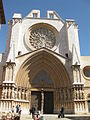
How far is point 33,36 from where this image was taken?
19.5m

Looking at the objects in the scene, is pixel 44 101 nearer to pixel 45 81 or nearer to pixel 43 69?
pixel 45 81

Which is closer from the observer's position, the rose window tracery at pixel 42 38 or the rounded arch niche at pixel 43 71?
the rounded arch niche at pixel 43 71

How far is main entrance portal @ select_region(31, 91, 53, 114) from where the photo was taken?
15906 mm

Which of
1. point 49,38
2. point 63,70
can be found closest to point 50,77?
point 63,70

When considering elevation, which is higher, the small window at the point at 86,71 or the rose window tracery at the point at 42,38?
the rose window tracery at the point at 42,38

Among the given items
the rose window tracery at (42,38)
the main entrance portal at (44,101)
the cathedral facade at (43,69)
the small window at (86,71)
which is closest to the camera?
the cathedral facade at (43,69)

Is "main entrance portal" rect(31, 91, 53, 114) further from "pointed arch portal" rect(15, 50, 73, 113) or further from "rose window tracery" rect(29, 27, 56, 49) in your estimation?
"rose window tracery" rect(29, 27, 56, 49)

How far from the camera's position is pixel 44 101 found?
642 inches

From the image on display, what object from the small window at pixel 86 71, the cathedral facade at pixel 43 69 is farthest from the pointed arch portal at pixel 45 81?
the small window at pixel 86 71

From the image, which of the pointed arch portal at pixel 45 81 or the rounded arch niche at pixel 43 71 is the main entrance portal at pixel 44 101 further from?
the rounded arch niche at pixel 43 71

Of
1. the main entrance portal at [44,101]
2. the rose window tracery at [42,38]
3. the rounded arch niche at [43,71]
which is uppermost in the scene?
the rose window tracery at [42,38]

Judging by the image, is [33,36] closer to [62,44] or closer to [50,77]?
[62,44]

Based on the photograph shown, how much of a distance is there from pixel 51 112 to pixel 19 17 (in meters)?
12.1

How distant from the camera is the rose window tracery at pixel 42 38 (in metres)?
19.0
